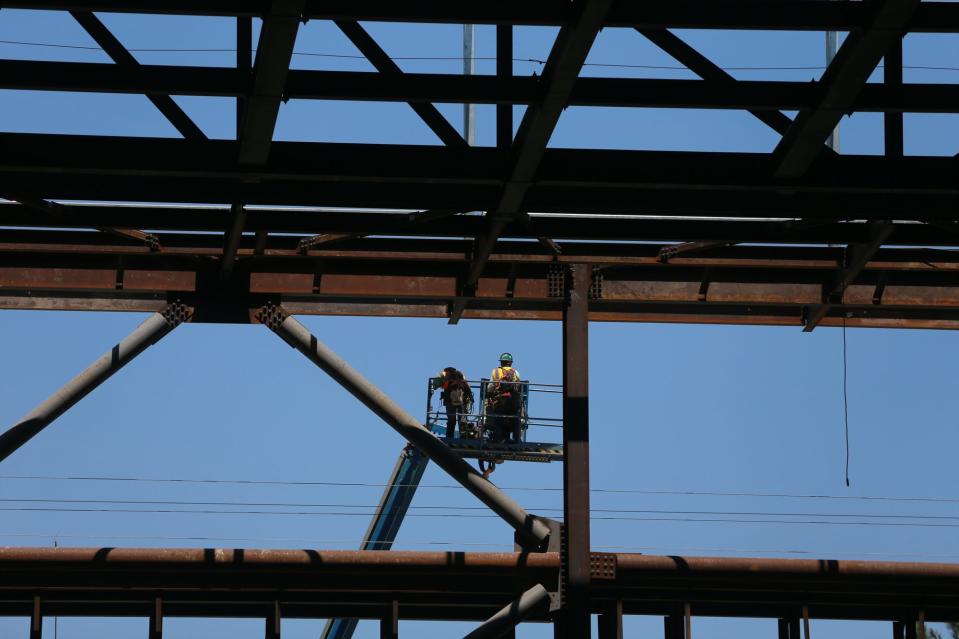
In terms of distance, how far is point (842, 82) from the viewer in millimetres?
13672

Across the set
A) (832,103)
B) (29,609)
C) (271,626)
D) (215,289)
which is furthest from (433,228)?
(29,609)

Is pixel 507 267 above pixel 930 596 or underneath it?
above

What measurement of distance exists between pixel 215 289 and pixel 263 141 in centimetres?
645

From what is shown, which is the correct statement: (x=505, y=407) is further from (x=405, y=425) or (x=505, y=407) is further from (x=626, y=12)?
(x=626, y=12)

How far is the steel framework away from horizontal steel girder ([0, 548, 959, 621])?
44 mm

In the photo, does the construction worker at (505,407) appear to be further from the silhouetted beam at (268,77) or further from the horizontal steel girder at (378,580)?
the silhouetted beam at (268,77)

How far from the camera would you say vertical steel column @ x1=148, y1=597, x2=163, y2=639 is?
2027 cm

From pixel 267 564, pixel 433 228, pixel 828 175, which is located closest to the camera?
pixel 828 175

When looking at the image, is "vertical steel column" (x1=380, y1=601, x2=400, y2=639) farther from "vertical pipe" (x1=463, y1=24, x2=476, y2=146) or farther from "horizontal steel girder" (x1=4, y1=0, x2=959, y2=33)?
"horizontal steel girder" (x1=4, y1=0, x2=959, y2=33)

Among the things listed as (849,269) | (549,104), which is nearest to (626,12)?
(549,104)

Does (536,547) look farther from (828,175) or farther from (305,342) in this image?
(828,175)

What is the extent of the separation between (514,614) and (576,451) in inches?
91.1

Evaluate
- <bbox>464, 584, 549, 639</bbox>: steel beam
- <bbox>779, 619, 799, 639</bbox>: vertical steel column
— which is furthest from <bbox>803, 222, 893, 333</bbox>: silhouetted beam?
<bbox>464, 584, 549, 639</bbox>: steel beam

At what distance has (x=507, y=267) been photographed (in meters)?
20.4
